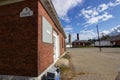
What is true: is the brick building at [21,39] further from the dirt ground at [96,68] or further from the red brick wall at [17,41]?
the dirt ground at [96,68]

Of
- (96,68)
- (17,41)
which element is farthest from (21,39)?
(96,68)

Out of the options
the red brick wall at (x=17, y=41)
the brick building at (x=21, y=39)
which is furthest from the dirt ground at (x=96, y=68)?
the red brick wall at (x=17, y=41)

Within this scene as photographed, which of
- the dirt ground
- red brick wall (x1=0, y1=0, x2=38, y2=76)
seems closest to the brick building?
red brick wall (x1=0, y1=0, x2=38, y2=76)

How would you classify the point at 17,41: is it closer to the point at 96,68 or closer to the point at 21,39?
the point at 21,39

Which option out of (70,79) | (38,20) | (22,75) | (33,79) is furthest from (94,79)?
(38,20)

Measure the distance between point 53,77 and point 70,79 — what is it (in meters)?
1.53

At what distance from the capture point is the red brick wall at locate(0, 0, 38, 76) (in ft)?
18.3

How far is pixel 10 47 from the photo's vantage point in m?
6.04

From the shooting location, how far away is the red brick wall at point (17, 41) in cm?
559

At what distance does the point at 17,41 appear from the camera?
5887 mm

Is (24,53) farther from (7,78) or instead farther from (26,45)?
(7,78)

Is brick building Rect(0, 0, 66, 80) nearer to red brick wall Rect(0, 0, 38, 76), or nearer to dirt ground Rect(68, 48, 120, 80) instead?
red brick wall Rect(0, 0, 38, 76)

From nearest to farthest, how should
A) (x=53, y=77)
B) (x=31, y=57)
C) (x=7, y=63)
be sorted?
(x=53, y=77) → (x=31, y=57) → (x=7, y=63)

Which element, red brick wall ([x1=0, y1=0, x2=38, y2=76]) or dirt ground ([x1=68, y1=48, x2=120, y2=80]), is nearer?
red brick wall ([x1=0, y1=0, x2=38, y2=76])
